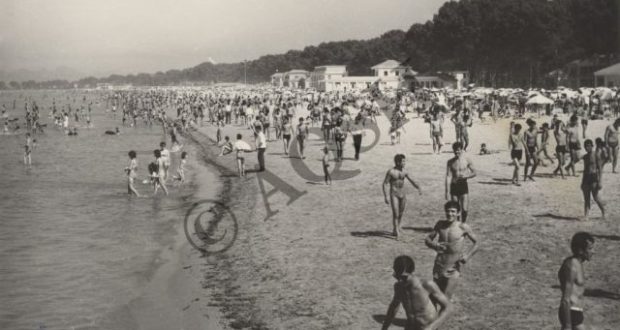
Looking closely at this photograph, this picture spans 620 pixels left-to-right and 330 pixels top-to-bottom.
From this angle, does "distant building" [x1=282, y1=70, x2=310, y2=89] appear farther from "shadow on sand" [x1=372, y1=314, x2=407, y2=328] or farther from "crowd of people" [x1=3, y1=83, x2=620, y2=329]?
"shadow on sand" [x1=372, y1=314, x2=407, y2=328]

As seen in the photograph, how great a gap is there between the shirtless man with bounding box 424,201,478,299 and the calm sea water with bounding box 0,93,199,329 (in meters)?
5.37

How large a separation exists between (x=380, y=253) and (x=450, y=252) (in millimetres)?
3764

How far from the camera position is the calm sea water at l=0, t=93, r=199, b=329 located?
980 centimetres

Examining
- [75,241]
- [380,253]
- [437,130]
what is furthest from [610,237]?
[437,130]

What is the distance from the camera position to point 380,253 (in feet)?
34.1

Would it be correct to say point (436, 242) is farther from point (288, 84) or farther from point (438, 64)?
point (288, 84)

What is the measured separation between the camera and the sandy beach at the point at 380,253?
7883 mm

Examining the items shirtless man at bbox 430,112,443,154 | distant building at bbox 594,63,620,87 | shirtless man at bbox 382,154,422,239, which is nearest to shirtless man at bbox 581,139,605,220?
shirtless man at bbox 382,154,422,239

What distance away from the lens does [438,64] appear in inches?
3590

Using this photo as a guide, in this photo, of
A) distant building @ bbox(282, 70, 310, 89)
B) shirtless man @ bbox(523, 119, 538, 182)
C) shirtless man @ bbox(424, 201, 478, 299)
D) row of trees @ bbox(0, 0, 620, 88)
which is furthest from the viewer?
distant building @ bbox(282, 70, 310, 89)

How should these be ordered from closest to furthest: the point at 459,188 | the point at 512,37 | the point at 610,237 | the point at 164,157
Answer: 1. the point at 459,188
2. the point at 610,237
3. the point at 164,157
4. the point at 512,37

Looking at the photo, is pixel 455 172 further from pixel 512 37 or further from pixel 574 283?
pixel 512 37

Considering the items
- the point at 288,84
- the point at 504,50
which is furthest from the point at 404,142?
the point at 288,84

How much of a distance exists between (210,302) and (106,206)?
10.2 metres
